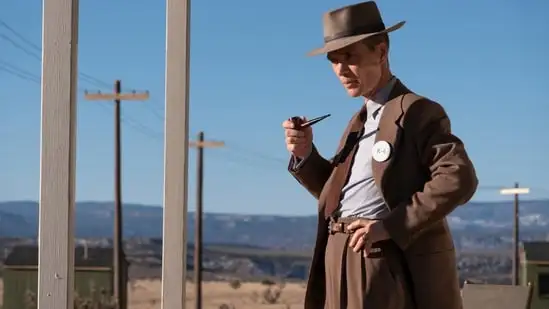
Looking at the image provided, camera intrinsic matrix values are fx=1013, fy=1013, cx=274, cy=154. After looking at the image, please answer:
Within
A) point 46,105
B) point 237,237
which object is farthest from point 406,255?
point 237,237

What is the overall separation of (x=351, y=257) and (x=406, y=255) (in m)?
0.13

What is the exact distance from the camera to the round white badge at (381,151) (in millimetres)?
2359

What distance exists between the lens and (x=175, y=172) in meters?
3.23

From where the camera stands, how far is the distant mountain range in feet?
49.4

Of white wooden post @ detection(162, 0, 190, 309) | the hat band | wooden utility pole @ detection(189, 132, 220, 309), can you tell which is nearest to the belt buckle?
the hat band

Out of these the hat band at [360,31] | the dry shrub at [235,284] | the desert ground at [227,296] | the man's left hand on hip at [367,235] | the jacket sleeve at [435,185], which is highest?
the hat band at [360,31]

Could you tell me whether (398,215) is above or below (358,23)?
below

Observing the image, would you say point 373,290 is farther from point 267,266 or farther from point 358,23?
point 267,266

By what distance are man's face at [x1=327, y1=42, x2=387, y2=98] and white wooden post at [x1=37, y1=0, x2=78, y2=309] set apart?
3.31 ft

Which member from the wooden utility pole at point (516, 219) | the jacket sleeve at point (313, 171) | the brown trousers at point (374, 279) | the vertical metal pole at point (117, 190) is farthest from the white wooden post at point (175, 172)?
the wooden utility pole at point (516, 219)

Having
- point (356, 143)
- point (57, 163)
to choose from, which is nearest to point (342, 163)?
point (356, 143)

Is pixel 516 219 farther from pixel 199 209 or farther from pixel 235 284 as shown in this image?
pixel 235 284

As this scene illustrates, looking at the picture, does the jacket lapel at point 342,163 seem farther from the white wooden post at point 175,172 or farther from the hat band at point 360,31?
the white wooden post at point 175,172

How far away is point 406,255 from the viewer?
2355 millimetres
